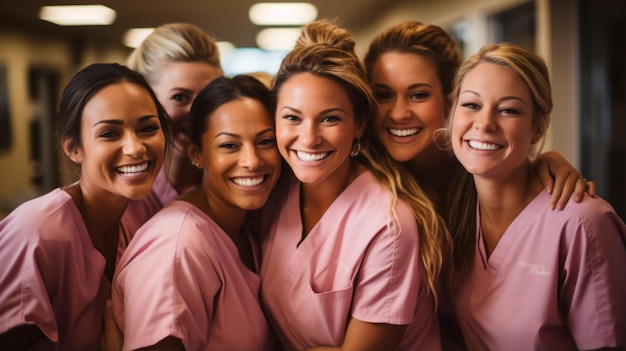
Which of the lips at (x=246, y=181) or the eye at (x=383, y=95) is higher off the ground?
the eye at (x=383, y=95)

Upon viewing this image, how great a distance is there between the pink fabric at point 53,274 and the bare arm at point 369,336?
2.12 ft

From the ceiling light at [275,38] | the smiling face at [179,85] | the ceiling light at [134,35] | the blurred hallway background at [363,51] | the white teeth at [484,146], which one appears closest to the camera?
the white teeth at [484,146]

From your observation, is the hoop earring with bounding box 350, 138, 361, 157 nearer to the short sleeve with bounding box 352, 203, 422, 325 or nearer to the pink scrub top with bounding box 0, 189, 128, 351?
the short sleeve with bounding box 352, 203, 422, 325

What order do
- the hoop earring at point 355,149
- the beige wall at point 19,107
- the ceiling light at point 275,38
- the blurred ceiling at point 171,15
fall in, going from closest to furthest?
the hoop earring at point 355,149 < the blurred ceiling at point 171,15 < the beige wall at point 19,107 < the ceiling light at point 275,38

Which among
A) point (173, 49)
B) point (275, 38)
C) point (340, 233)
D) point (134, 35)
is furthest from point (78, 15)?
point (340, 233)

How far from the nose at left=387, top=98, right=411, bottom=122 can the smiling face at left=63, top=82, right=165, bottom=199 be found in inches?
27.0

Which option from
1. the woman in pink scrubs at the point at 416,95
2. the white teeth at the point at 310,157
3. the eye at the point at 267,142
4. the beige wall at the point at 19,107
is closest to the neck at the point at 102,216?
the eye at the point at 267,142

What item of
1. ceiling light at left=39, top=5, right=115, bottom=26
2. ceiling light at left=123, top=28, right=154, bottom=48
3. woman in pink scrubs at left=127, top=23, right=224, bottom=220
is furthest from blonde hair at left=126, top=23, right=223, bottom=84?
ceiling light at left=123, top=28, right=154, bottom=48

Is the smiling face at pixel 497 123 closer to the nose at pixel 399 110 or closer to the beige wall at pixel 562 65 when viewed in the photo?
the nose at pixel 399 110

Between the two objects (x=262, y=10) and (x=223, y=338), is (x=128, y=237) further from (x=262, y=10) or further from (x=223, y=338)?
(x=262, y=10)

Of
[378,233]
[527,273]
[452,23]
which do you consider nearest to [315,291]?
[378,233]

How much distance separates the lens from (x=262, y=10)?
19.4 ft

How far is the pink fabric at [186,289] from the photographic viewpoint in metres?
1.23

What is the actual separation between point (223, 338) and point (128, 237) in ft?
1.46
